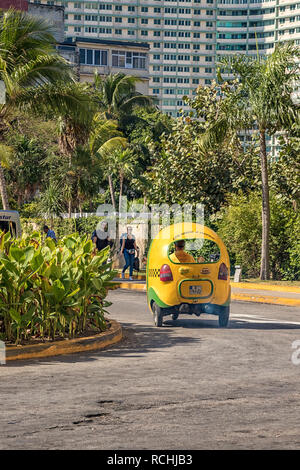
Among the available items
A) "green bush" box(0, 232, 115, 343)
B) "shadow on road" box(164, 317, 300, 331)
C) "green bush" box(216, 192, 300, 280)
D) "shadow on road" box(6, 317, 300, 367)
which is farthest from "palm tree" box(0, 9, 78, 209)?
"green bush" box(0, 232, 115, 343)

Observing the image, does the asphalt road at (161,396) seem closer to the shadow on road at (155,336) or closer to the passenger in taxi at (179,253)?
the shadow on road at (155,336)

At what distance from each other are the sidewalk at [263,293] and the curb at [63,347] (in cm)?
865

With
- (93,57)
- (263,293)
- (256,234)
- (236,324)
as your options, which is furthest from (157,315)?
(93,57)

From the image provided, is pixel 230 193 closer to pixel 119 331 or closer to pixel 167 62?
pixel 119 331

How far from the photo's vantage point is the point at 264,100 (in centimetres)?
2505

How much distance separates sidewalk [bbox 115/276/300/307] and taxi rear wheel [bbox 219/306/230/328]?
5.73m

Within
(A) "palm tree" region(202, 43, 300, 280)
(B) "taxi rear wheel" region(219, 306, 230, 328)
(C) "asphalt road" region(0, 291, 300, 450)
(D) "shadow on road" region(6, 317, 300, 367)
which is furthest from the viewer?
(A) "palm tree" region(202, 43, 300, 280)

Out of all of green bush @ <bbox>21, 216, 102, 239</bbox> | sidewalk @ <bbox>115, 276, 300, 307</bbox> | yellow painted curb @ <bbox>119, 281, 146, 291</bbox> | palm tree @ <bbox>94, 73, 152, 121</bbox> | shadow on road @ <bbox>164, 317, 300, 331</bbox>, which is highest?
palm tree @ <bbox>94, 73, 152, 121</bbox>

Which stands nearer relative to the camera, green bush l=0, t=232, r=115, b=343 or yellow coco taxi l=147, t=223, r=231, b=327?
green bush l=0, t=232, r=115, b=343

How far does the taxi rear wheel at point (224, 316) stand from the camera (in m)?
14.0

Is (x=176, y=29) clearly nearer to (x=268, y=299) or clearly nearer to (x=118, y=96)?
(x=118, y=96)

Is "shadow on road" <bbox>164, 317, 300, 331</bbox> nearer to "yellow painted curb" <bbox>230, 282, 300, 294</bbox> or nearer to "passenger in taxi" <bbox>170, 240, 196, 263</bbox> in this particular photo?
"passenger in taxi" <bbox>170, 240, 196, 263</bbox>

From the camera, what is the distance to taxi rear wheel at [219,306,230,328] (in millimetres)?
13961
